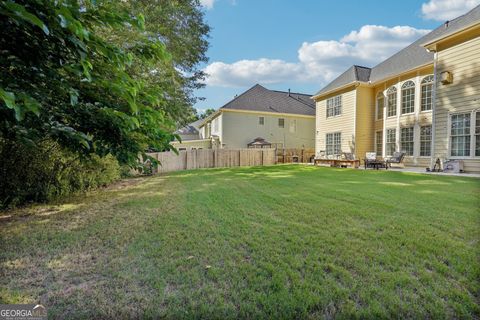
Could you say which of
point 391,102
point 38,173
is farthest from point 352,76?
point 38,173

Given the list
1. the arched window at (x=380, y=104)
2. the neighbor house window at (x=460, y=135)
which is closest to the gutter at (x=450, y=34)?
the neighbor house window at (x=460, y=135)

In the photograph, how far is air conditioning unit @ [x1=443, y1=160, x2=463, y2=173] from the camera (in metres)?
9.80

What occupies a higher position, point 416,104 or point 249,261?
point 416,104

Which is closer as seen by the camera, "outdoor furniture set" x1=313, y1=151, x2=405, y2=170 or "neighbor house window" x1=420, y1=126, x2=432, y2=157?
"neighbor house window" x1=420, y1=126, x2=432, y2=157

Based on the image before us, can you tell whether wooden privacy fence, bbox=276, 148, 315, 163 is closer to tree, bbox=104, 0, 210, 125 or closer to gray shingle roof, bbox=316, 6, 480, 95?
gray shingle roof, bbox=316, 6, 480, 95

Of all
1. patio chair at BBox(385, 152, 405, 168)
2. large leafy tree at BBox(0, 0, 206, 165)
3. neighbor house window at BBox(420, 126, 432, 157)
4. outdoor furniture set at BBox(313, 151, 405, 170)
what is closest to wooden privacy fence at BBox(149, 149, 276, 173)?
outdoor furniture set at BBox(313, 151, 405, 170)

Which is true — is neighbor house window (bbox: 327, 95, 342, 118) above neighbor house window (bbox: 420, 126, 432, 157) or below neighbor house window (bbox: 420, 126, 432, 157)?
above

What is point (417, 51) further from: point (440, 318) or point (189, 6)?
point (440, 318)

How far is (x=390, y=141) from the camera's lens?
576 inches

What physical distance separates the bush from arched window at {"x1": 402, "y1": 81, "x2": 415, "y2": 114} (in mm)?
15086

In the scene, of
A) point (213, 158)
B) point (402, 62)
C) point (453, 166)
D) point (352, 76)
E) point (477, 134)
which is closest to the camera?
point (477, 134)

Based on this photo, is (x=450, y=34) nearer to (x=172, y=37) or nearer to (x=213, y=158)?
(x=172, y=37)

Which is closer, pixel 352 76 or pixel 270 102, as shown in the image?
pixel 352 76

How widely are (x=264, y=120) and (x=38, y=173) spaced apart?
19176 millimetres
